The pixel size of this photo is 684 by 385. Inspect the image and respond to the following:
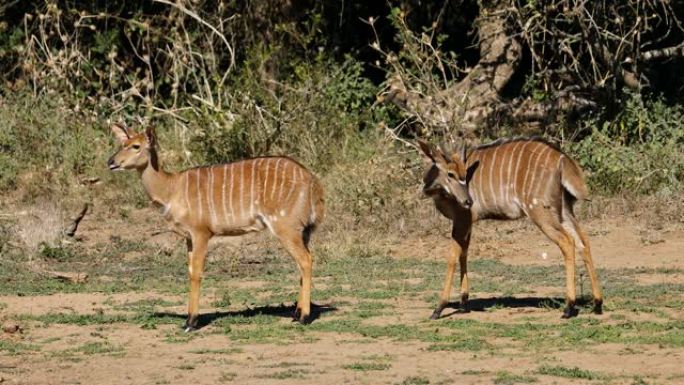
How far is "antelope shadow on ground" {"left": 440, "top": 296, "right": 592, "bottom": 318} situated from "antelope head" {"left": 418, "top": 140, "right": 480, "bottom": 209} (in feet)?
2.73

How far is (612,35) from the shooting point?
14109 millimetres

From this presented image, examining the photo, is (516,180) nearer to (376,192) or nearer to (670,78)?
(376,192)

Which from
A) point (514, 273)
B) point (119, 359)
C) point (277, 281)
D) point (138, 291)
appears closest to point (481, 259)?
point (514, 273)

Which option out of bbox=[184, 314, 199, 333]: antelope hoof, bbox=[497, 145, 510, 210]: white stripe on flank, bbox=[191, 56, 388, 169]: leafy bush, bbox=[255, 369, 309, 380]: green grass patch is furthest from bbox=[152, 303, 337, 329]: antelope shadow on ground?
bbox=[191, 56, 388, 169]: leafy bush

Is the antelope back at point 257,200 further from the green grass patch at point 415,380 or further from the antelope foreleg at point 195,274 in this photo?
the green grass patch at point 415,380

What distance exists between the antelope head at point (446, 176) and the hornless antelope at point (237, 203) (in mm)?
777

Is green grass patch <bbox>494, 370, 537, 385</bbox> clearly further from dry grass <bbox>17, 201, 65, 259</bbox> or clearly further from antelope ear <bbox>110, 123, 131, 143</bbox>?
dry grass <bbox>17, 201, 65, 259</bbox>

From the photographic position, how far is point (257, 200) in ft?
31.5

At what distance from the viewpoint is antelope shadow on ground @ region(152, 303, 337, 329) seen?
988 cm

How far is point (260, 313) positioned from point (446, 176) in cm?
162

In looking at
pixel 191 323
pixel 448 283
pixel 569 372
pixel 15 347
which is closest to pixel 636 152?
pixel 448 283

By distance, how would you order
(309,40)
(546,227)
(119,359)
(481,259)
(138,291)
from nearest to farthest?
1. (119,359)
2. (546,227)
3. (138,291)
4. (481,259)
5. (309,40)

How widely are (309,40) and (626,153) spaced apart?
4052mm

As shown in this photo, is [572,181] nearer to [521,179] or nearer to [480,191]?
[521,179]
